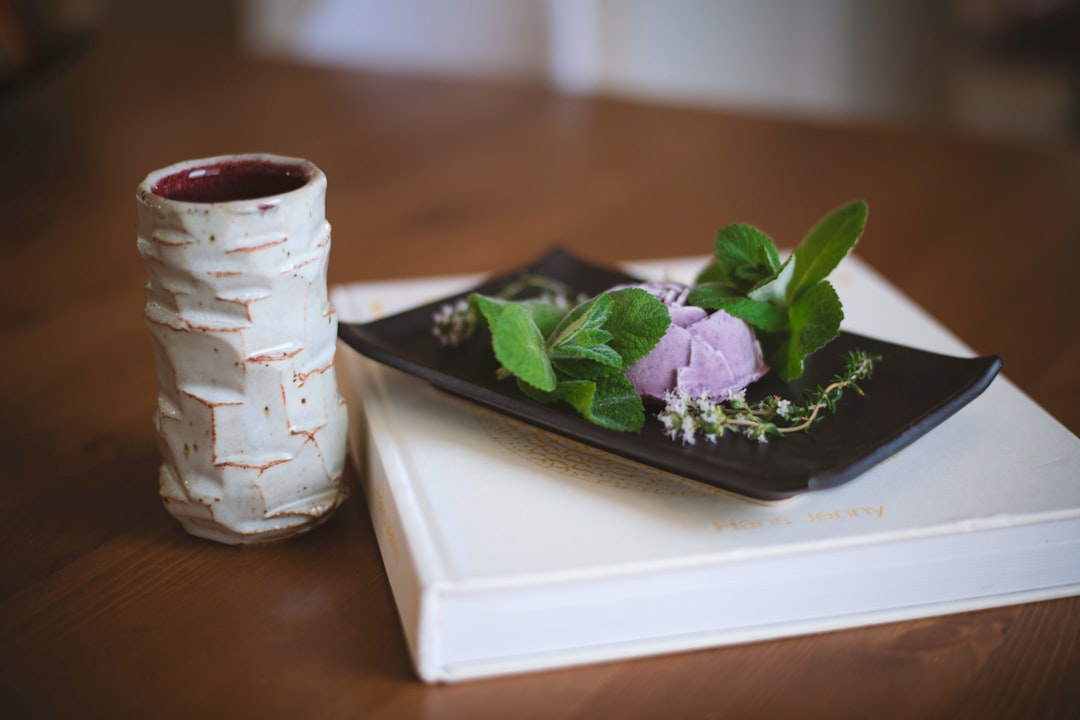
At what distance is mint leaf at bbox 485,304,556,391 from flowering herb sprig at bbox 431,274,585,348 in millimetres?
65

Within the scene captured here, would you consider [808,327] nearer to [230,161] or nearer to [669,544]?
[669,544]

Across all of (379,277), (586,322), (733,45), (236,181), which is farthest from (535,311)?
(733,45)

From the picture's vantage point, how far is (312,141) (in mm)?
1176

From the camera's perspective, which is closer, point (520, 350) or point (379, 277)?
point (520, 350)

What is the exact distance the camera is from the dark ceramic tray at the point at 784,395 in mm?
440

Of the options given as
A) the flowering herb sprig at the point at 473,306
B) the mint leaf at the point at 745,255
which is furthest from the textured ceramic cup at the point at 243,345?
the mint leaf at the point at 745,255

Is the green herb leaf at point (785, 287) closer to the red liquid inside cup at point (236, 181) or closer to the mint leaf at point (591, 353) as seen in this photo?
the mint leaf at point (591, 353)

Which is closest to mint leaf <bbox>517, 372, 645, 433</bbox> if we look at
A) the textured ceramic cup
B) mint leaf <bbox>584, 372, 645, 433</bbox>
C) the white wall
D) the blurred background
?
mint leaf <bbox>584, 372, 645, 433</bbox>

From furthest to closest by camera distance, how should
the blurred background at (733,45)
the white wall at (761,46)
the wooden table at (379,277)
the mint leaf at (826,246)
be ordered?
the white wall at (761,46) < the blurred background at (733,45) < the mint leaf at (826,246) < the wooden table at (379,277)

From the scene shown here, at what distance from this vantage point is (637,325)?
0.48 metres

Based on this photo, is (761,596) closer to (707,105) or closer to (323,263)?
(323,263)

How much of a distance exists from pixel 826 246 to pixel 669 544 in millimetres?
187

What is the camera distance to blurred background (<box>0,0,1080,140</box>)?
5.38ft

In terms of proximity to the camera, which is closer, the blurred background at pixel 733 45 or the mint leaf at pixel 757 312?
the mint leaf at pixel 757 312
